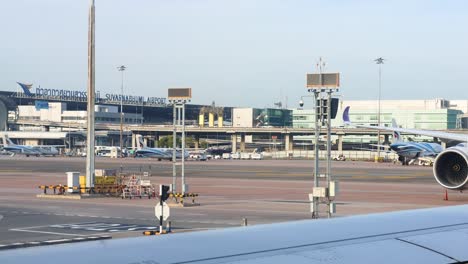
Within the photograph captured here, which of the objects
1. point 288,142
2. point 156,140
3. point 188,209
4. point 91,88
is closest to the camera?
point 188,209

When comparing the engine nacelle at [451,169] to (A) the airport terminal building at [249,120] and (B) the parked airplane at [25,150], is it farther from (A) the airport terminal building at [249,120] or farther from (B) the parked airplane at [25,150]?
(A) the airport terminal building at [249,120]

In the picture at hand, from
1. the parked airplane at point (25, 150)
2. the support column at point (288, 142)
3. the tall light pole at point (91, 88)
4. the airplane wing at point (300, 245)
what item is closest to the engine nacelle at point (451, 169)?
the tall light pole at point (91, 88)

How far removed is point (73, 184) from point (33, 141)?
477 ft

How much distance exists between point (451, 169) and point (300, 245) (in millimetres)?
24906

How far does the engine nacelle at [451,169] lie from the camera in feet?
93.1

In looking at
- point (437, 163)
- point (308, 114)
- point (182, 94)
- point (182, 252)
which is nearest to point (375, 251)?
point (182, 252)

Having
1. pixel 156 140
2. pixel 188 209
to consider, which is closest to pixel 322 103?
pixel 188 209

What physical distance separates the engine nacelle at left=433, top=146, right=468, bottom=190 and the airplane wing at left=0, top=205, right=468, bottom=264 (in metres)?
22.7

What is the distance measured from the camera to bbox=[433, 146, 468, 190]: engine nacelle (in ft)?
93.1

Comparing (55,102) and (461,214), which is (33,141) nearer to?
(55,102)

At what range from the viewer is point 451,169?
28.9m

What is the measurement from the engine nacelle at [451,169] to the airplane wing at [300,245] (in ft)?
74.4

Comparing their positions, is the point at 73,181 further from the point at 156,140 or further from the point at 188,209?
the point at 156,140

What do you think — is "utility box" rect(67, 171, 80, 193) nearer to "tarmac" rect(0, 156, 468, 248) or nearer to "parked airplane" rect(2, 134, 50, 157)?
"tarmac" rect(0, 156, 468, 248)
